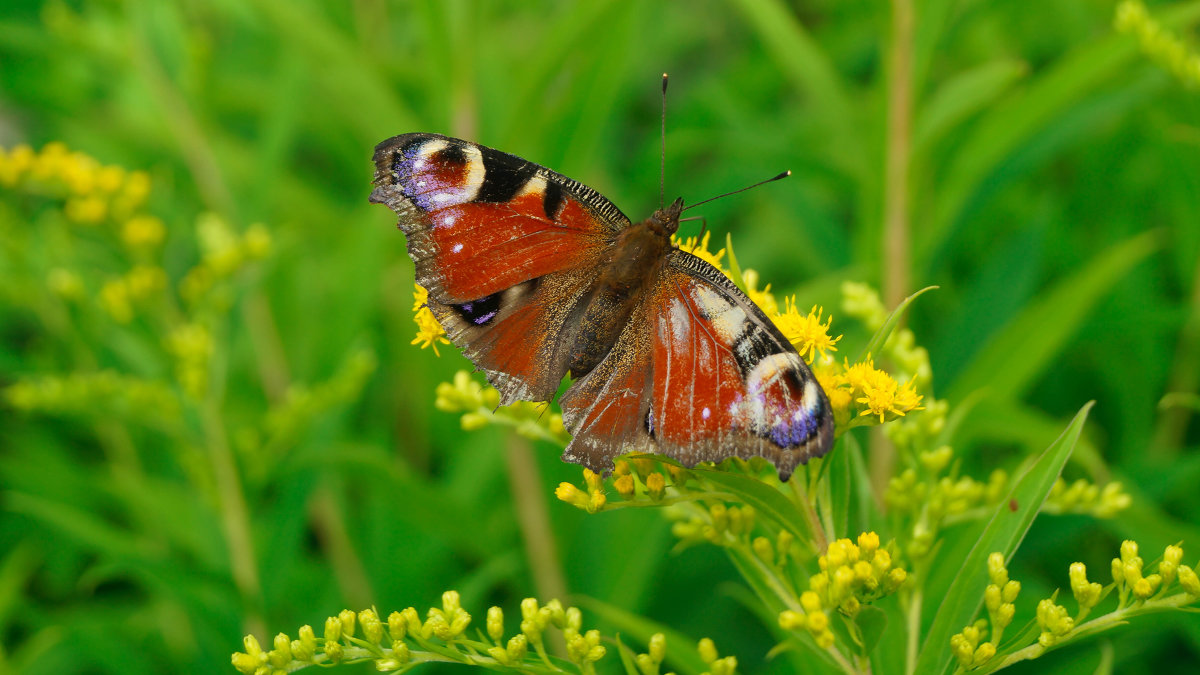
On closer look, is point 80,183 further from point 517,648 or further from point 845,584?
point 845,584

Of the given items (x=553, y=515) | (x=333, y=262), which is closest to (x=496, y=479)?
(x=553, y=515)

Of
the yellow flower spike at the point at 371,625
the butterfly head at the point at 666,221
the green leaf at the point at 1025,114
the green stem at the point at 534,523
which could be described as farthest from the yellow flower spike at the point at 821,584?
the green stem at the point at 534,523

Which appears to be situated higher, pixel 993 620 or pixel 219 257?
pixel 219 257

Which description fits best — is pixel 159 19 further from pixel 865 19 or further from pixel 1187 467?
pixel 1187 467

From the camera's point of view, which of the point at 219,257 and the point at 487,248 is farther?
the point at 219,257

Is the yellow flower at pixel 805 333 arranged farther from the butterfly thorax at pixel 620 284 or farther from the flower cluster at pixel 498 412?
the flower cluster at pixel 498 412

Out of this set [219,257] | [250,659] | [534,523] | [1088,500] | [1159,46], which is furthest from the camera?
[534,523]

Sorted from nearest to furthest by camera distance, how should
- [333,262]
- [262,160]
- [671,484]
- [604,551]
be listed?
[671,484] → [604,551] → [262,160] → [333,262]

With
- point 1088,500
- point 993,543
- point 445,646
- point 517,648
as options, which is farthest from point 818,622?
point 1088,500
